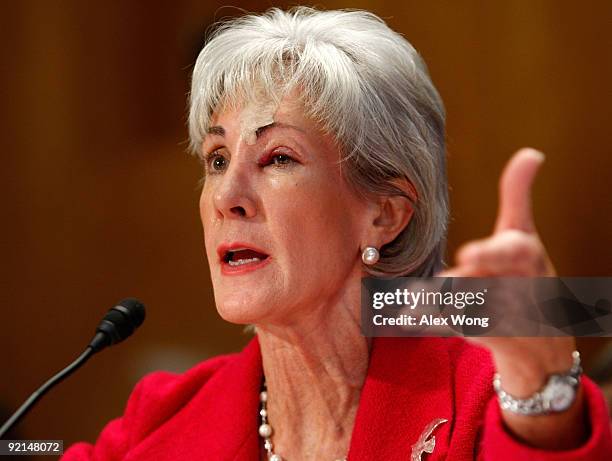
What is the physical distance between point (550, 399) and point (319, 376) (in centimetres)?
62

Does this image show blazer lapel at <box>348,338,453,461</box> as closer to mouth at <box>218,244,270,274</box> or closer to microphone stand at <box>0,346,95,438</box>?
mouth at <box>218,244,270,274</box>

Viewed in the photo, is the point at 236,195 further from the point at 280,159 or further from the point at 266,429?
the point at 266,429

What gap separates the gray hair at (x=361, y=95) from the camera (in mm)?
1652

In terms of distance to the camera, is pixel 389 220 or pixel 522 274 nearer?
pixel 522 274

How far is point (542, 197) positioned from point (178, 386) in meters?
0.89

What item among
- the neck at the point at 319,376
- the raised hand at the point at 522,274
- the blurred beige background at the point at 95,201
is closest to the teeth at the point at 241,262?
the neck at the point at 319,376

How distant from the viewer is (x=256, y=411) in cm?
179

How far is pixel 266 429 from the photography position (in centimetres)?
176

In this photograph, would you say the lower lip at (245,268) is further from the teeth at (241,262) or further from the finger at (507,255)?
the finger at (507,255)

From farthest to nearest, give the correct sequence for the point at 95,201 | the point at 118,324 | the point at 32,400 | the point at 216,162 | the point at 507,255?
the point at 95,201, the point at 216,162, the point at 118,324, the point at 32,400, the point at 507,255

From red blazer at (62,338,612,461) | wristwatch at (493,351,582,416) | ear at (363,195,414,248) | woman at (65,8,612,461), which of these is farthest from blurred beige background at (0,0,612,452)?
wristwatch at (493,351,582,416)

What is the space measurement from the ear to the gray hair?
0.01 metres

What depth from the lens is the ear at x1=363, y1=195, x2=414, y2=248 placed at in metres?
1.72

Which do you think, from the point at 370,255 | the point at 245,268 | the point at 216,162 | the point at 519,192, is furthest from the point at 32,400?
the point at 519,192
